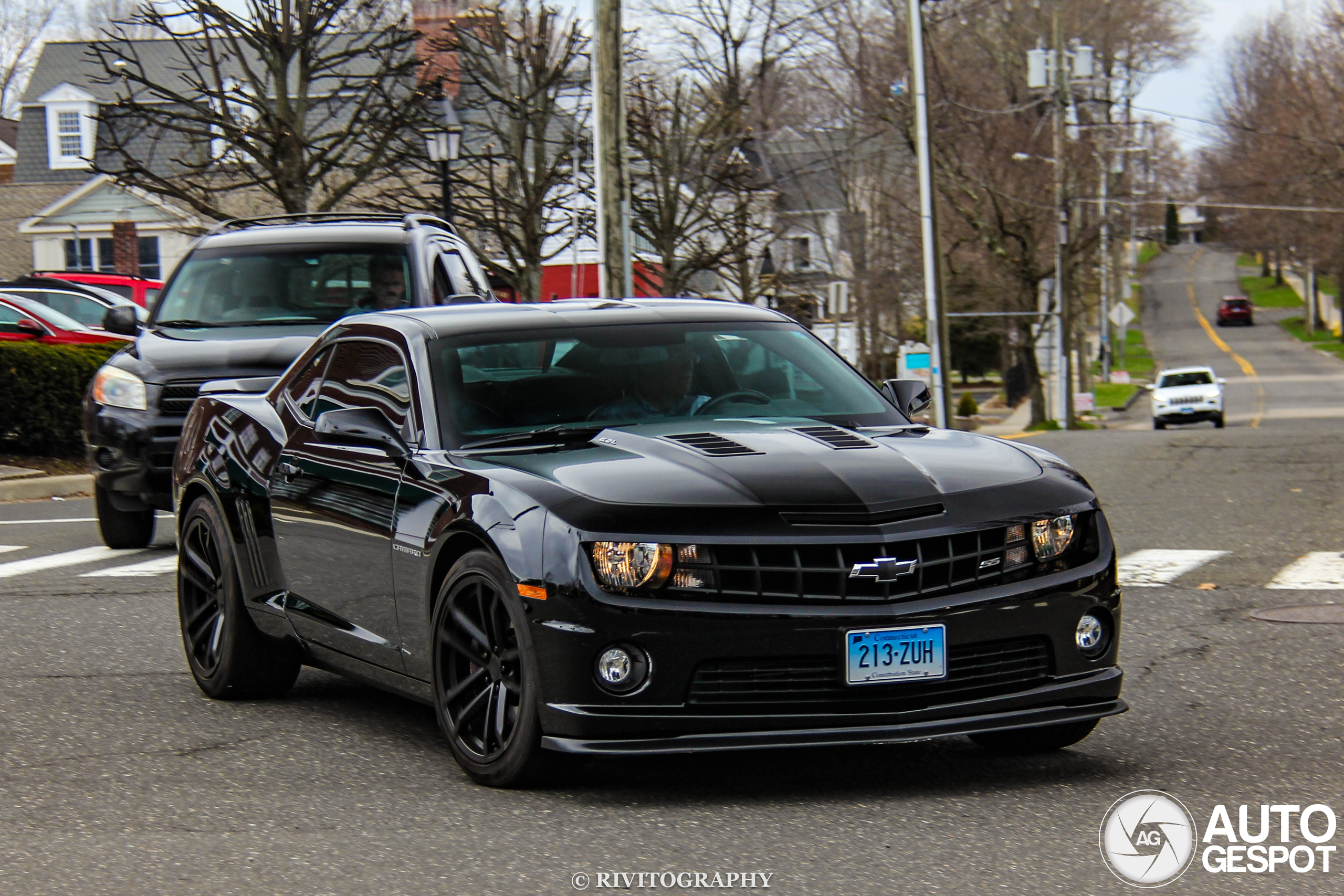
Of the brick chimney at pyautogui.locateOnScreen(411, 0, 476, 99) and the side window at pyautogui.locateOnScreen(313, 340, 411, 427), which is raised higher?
the brick chimney at pyautogui.locateOnScreen(411, 0, 476, 99)

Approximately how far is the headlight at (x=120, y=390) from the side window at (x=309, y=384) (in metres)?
4.98

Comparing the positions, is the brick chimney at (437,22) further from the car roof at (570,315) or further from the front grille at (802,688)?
the front grille at (802,688)

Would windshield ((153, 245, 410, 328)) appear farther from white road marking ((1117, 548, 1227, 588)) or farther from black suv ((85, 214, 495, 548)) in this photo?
white road marking ((1117, 548, 1227, 588))

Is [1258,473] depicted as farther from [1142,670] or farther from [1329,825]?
[1329,825]

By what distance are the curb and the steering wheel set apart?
41.3 feet

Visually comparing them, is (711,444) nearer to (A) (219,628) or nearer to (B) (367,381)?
(B) (367,381)

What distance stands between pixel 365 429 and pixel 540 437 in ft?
2.21

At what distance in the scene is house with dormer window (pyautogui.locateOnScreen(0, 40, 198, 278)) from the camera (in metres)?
56.2

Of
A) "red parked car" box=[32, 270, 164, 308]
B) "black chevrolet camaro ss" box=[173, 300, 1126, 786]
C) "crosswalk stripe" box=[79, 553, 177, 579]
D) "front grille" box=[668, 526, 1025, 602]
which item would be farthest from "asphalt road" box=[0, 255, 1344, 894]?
"red parked car" box=[32, 270, 164, 308]

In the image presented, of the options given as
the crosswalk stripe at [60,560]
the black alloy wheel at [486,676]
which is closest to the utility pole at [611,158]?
the crosswalk stripe at [60,560]

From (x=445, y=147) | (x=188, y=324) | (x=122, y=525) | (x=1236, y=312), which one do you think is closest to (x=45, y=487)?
(x=122, y=525)

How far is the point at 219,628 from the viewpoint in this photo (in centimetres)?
741

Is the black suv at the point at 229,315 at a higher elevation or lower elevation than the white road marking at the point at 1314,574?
higher

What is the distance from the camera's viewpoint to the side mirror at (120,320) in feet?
41.4
